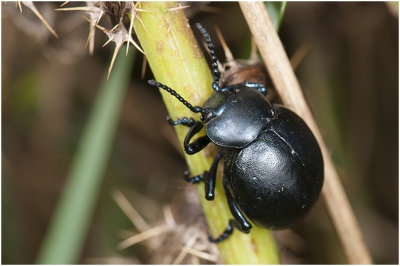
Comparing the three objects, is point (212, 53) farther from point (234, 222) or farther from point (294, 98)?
point (234, 222)

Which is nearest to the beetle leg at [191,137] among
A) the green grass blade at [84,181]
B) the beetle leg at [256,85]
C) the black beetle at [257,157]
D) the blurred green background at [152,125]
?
the black beetle at [257,157]


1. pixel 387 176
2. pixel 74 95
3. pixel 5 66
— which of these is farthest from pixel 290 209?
pixel 5 66

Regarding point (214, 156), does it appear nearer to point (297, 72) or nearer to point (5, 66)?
point (297, 72)

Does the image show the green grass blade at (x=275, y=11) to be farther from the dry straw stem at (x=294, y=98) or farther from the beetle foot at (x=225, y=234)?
the beetle foot at (x=225, y=234)

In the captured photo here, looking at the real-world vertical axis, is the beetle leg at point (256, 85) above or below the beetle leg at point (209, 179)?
above

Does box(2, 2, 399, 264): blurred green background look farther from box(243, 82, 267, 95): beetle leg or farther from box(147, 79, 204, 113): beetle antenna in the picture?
box(147, 79, 204, 113): beetle antenna

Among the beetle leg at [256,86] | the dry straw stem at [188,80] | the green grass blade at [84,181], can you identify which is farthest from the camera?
the green grass blade at [84,181]
